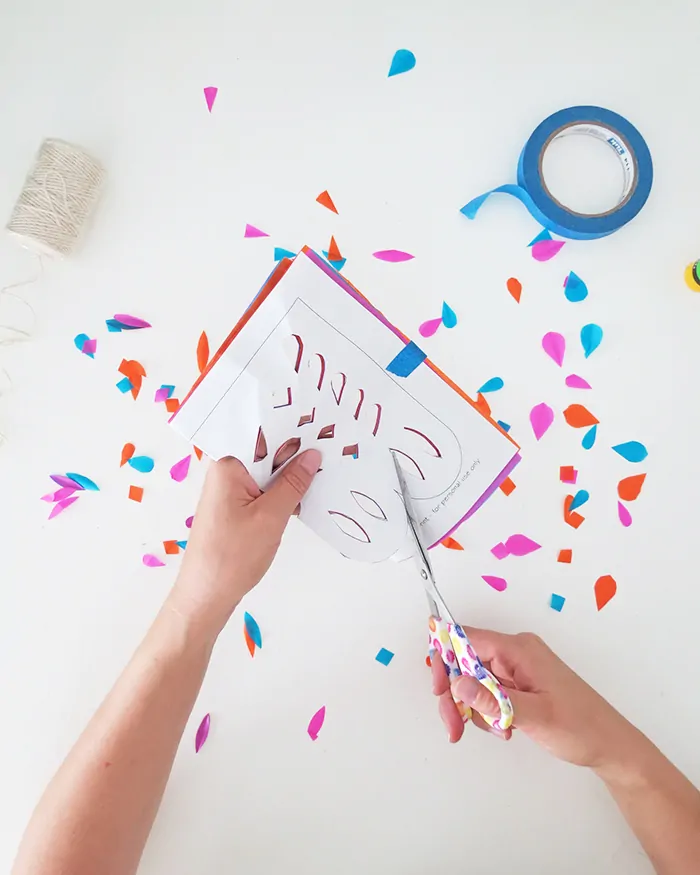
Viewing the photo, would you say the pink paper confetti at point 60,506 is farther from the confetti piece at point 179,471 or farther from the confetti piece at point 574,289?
the confetti piece at point 574,289

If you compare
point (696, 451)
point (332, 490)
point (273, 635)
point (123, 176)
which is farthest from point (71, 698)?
point (696, 451)

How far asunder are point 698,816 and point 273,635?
0.47 meters

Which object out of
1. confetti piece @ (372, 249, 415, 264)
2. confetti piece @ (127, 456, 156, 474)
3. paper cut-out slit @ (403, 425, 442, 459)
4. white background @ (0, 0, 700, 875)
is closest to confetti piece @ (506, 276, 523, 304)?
white background @ (0, 0, 700, 875)

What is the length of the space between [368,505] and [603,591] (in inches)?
11.7

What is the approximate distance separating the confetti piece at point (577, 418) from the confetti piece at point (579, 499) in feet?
0.25

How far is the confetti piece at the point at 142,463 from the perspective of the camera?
813 millimetres

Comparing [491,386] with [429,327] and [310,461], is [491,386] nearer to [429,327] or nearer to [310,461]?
[429,327]

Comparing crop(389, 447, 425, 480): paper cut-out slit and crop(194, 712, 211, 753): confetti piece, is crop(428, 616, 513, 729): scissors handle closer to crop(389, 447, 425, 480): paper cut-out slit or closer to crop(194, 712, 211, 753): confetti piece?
crop(389, 447, 425, 480): paper cut-out slit

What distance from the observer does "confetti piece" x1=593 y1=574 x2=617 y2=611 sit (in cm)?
82

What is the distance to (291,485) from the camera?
701 millimetres

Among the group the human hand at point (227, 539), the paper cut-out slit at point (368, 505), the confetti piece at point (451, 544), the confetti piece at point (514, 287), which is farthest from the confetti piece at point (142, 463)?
the confetti piece at point (514, 287)

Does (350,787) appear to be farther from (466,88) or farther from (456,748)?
(466,88)

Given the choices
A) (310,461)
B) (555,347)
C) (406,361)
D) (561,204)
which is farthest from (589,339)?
(310,461)

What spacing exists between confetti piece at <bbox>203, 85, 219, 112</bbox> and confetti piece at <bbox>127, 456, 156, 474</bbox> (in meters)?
0.42
